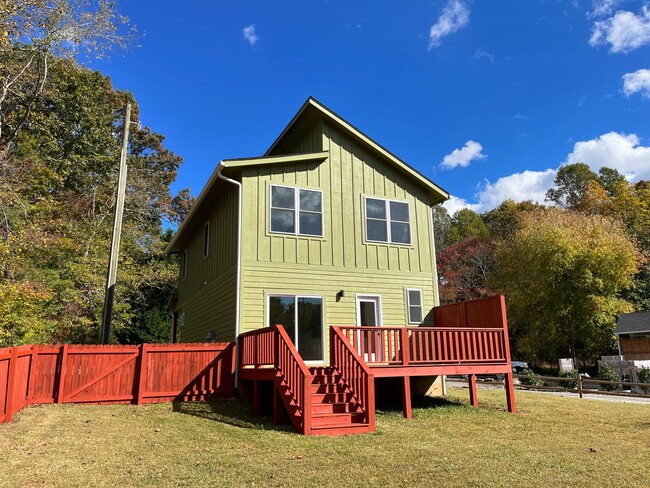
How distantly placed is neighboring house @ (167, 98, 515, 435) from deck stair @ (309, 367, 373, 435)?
6 cm

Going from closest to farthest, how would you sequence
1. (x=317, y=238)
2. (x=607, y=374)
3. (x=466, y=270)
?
(x=317, y=238) → (x=607, y=374) → (x=466, y=270)

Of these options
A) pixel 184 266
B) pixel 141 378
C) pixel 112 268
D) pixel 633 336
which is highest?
pixel 184 266

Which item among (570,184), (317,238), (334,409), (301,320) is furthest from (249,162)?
(570,184)

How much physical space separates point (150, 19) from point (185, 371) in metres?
10.8

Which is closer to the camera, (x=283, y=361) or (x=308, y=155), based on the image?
(x=283, y=361)

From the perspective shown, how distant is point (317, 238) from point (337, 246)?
618mm

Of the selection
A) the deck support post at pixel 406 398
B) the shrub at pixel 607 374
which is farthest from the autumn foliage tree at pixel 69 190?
the shrub at pixel 607 374

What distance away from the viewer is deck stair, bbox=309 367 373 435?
7578 millimetres

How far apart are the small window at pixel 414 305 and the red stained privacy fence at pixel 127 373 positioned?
505 cm

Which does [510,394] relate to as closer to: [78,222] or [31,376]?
[31,376]

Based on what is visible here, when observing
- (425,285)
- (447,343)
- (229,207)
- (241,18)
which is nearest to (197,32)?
(241,18)

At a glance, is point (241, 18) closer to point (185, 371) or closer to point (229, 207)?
point (229, 207)

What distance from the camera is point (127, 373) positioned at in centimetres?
1063

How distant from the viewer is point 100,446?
6.35 metres
